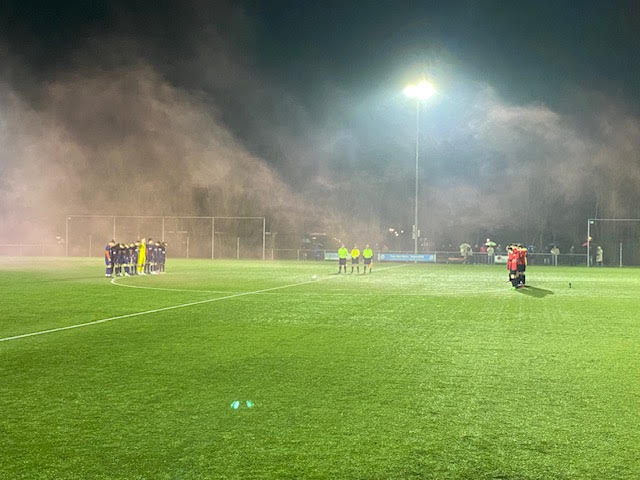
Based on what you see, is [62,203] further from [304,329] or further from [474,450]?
[474,450]

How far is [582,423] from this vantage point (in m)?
4.92

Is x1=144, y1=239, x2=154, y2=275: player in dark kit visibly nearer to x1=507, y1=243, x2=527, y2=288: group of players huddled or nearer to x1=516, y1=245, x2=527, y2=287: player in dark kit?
x1=507, y1=243, x2=527, y2=288: group of players huddled

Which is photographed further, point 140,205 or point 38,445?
point 140,205

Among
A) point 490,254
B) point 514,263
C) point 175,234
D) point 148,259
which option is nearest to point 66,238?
point 175,234

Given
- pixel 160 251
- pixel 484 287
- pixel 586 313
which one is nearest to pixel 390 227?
pixel 160 251

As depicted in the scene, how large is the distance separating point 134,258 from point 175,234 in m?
31.8

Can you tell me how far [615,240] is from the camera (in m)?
51.5

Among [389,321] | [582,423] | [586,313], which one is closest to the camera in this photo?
[582,423]

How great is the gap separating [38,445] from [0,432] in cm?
50

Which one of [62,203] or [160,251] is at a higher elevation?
[62,203]

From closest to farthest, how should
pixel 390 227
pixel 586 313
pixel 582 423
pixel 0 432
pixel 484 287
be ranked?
pixel 0 432 < pixel 582 423 < pixel 586 313 < pixel 484 287 < pixel 390 227

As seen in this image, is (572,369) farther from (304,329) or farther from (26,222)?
(26,222)

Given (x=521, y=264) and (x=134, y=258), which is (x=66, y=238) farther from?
(x=521, y=264)

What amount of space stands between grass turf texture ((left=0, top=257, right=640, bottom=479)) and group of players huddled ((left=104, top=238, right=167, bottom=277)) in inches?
537
